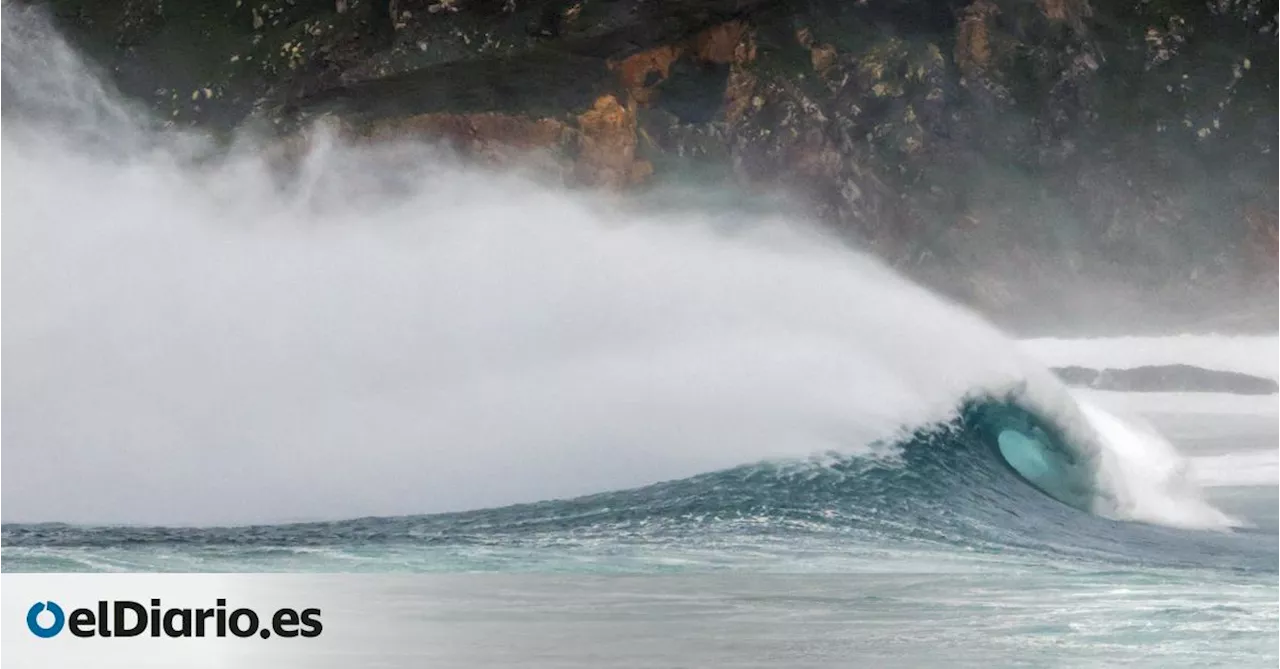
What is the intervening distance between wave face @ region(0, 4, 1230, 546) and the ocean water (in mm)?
32

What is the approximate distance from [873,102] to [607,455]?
48.2ft

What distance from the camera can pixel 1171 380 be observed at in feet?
72.4

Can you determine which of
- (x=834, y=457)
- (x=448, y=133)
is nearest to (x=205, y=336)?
(x=834, y=457)

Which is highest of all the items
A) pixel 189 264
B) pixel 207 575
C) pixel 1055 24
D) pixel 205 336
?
pixel 1055 24

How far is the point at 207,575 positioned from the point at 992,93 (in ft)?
65.3

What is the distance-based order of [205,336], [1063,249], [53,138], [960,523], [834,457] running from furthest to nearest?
1. [1063,249]
2. [53,138]
3. [205,336]
4. [834,457]
5. [960,523]

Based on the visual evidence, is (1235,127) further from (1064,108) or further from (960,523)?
(960,523)

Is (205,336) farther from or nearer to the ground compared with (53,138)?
nearer to the ground

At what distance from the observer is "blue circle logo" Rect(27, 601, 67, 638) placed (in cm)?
684

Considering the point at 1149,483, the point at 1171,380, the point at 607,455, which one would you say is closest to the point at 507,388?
the point at 607,455

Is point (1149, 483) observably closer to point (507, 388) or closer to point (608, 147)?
point (507, 388)

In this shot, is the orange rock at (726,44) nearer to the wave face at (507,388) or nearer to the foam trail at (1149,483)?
the wave face at (507,388)

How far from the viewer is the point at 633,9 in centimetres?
2342

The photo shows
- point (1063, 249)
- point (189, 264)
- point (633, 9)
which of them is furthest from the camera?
point (1063, 249)
